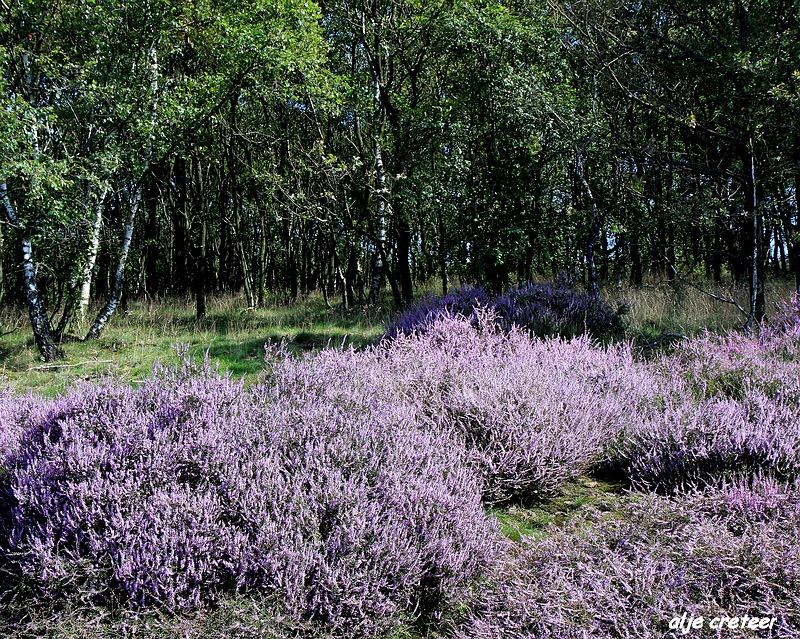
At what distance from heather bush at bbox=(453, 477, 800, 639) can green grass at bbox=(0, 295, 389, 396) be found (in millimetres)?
4839

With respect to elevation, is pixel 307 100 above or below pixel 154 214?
above

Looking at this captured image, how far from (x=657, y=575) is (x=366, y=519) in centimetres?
136

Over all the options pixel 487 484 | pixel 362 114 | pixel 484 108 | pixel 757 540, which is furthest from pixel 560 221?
pixel 757 540

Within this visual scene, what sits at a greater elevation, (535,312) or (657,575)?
(535,312)

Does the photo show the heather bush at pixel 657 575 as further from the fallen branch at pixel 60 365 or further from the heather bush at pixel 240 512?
the fallen branch at pixel 60 365

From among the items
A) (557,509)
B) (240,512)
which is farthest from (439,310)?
(240,512)

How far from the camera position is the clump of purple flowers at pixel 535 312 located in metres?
7.31

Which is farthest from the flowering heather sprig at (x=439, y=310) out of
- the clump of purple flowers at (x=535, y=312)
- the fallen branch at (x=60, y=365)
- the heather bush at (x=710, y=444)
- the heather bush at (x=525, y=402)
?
the fallen branch at (x=60, y=365)

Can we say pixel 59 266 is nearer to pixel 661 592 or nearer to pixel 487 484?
pixel 487 484

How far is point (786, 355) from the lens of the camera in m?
5.53

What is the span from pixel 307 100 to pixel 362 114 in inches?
56.8

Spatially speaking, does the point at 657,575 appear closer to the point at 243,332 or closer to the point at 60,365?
the point at 60,365

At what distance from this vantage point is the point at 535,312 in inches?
299

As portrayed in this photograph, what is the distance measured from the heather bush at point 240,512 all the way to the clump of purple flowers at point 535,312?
393cm
